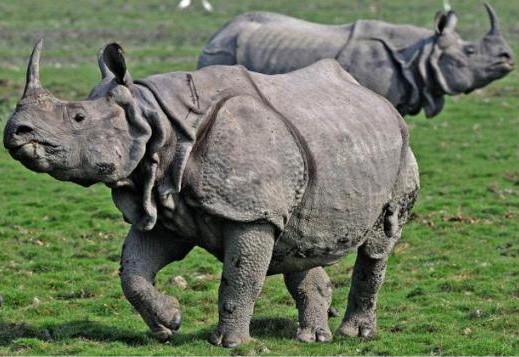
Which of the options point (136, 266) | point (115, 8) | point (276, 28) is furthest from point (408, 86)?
point (115, 8)

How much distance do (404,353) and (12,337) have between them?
2.77m

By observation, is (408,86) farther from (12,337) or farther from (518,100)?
(12,337)

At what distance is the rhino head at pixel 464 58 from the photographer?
741 inches

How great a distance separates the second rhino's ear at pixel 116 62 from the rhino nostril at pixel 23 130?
716mm

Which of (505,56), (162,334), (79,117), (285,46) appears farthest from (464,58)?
(79,117)

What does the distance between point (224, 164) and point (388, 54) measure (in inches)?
396

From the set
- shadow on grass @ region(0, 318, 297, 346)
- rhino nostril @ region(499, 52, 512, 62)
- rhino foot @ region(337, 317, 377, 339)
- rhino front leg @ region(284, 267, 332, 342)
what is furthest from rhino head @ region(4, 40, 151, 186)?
rhino nostril @ region(499, 52, 512, 62)

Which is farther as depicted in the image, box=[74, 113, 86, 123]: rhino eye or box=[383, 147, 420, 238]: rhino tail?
box=[383, 147, 420, 238]: rhino tail

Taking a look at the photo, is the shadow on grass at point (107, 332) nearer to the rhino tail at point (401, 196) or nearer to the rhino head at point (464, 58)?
the rhino tail at point (401, 196)

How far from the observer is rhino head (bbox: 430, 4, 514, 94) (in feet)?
61.8

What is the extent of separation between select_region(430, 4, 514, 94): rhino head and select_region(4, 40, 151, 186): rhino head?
1040 centimetres

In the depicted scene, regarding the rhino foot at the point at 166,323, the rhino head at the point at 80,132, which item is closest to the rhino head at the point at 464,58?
the rhino foot at the point at 166,323

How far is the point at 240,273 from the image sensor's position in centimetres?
902

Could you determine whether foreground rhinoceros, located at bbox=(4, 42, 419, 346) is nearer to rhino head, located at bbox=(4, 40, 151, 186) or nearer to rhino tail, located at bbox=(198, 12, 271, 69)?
rhino head, located at bbox=(4, 40, 151, 186)
